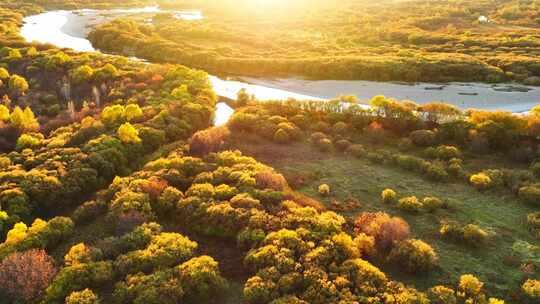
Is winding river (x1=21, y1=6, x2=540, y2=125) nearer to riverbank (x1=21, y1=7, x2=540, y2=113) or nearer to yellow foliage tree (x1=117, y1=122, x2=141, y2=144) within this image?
riverbank (x1=21, y1=7, x2=540, y2=113)

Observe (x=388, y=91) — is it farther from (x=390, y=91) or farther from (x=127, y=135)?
(x=127, y=135)

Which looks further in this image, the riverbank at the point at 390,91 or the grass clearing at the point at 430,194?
the riverbank at the point at 390,91

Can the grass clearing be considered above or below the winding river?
below

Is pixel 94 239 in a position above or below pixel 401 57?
below

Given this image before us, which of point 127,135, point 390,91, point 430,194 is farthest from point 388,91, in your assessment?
point 127,135

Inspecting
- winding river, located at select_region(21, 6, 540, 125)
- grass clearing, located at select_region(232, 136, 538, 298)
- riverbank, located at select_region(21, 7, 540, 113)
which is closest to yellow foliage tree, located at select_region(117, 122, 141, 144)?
grass clearing, located at select_region(232, 136, 538, 298)

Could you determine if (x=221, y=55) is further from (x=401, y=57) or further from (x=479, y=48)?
(x=479, y=48)

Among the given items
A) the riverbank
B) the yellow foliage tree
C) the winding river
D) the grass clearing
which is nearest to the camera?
the grass clearing

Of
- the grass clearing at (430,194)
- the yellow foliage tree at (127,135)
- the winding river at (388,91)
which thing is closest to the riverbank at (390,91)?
the winding river at (388,91)

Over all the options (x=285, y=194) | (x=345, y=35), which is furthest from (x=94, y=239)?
(x=345, y=35)

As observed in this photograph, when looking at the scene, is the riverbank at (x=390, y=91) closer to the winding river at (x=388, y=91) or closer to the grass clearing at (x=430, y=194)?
the winding river at (x=388, y=91)

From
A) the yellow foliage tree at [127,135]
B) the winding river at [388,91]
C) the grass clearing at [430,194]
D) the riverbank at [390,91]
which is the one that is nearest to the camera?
the grass clearing at [430,194]
